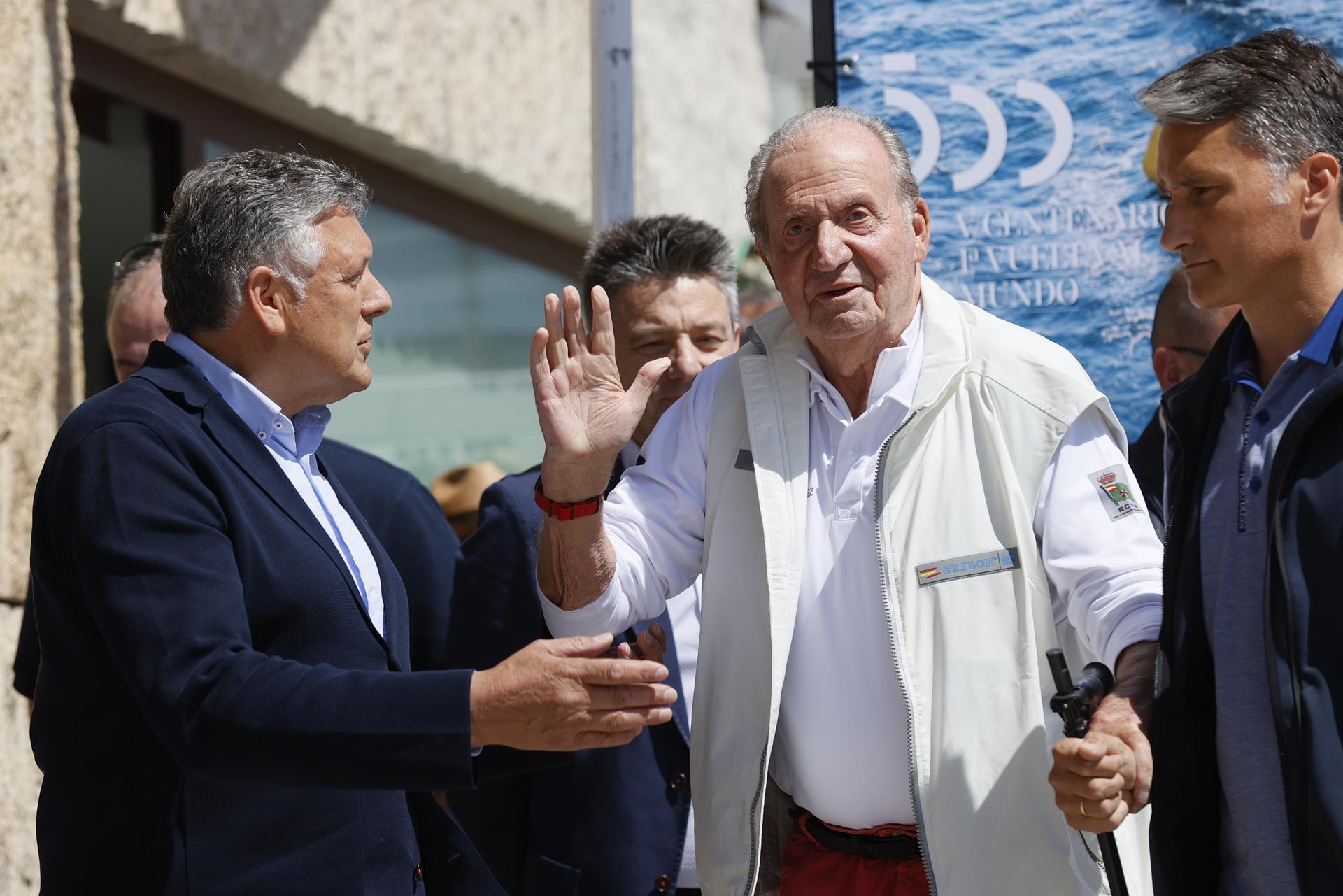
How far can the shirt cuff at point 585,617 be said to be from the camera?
2588mm

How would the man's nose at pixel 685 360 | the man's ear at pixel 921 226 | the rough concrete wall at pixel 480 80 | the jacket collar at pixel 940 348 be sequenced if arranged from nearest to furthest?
the jacket collar at pixel 940 348
the man's ear at pixel 921 226
the man's nose at pixel 685 360
the rough concrete wall at pixel 480 80

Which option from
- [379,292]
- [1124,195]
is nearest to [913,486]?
[379,292]

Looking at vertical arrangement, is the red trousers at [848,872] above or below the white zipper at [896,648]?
below

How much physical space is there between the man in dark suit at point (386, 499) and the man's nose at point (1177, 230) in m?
2.15

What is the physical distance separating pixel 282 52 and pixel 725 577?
3527 millimetres

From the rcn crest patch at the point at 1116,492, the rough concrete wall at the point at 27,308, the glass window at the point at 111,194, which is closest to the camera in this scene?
the rcn crest patch at the point at 1116,492

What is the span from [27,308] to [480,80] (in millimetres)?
3080

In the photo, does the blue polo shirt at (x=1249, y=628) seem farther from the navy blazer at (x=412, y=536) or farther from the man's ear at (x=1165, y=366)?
the navy blazer at (x=412, y=536)

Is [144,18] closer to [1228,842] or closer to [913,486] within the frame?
[913,486]

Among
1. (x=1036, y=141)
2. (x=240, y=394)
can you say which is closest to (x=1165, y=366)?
(x=1036, y=141)

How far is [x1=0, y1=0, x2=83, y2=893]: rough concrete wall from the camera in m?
3.95

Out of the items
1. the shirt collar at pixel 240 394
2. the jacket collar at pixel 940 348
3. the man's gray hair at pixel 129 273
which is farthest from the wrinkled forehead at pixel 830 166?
the man's gray hair at pixel 129 273

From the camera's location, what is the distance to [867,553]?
260 centimetres

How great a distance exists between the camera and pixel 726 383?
288 cm
